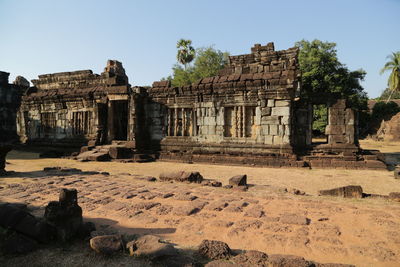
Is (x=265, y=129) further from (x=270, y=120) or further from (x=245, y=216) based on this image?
(x=245, y=216)

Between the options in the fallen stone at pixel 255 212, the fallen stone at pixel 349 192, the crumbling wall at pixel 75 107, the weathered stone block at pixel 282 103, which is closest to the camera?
the fallen stone at pixel 255 212

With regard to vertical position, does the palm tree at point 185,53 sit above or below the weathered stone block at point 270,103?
above

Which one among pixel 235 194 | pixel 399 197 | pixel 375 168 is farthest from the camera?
pixel 375 168

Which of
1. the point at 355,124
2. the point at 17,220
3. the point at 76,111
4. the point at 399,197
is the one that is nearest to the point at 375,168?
the point at 355,124

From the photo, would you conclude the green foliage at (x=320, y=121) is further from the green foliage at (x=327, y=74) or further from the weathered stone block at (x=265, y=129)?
the weathered stone block at (x=265, y=129)

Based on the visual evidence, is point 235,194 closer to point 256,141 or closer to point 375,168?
point 256,141

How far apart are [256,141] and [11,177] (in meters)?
9.68

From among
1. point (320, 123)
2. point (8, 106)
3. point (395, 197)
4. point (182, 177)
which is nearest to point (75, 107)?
point (8, 106)

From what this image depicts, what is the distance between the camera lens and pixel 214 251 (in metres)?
2.90

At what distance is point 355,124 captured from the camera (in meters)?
12.2

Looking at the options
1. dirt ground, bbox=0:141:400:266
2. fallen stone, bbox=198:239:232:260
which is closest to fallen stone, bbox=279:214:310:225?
dirt ground, bbox=0:141:400:266

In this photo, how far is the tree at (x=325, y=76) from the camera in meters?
28.1

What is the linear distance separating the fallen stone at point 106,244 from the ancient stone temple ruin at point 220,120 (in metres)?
9.49

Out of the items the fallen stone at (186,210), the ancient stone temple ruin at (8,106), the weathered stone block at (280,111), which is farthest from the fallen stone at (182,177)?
the ancient stone temple ruin at (8,106)
